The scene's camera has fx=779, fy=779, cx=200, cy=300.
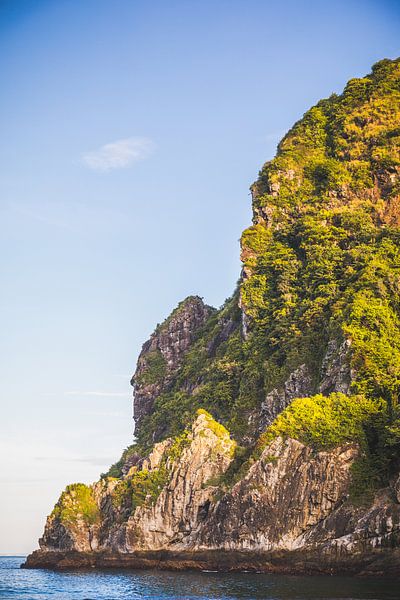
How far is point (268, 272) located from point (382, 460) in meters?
33.7

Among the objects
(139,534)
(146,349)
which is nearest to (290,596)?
(139,534)

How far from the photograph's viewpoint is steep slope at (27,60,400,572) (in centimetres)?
5319

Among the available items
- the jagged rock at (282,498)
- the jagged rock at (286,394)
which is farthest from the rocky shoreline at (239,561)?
the jagged rock at (286,394)

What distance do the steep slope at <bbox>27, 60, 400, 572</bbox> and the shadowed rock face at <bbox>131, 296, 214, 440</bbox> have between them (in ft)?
0.67

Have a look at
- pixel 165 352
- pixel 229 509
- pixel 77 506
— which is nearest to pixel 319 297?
pixel 229 509

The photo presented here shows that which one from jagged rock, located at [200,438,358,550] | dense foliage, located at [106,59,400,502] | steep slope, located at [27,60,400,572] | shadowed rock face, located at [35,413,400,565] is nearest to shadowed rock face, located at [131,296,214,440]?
steep slope, located at [27,60,400,572]

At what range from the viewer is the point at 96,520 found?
71.9m

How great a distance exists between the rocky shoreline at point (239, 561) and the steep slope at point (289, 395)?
0.48 ft

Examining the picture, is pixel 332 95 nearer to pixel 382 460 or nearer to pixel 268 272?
pixel 268 272

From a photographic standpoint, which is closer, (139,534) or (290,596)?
(290,596)

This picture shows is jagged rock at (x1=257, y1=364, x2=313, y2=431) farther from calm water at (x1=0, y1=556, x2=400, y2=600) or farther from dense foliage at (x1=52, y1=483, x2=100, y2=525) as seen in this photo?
calm water at (x1=0, y1=556, x2=400, y2=600)

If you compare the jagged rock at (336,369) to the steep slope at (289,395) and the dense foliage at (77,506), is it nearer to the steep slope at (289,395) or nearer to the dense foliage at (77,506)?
the steep slope at (289,395)

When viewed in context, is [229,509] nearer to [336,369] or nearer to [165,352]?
[336,369]

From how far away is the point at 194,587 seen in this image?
46469 mm
